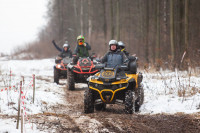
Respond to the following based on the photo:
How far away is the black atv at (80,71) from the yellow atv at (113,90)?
3822 millimetres

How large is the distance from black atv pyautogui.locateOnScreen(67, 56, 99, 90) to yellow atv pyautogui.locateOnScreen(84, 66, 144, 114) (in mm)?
3822

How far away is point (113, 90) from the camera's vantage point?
23.9 feet

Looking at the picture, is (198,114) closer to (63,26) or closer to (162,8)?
(162,8)

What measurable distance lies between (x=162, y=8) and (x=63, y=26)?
61.2 ft

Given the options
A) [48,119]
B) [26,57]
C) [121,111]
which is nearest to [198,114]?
[121,111]

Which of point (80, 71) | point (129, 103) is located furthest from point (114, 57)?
point (80, 71)

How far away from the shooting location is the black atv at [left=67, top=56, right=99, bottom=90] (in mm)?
11625

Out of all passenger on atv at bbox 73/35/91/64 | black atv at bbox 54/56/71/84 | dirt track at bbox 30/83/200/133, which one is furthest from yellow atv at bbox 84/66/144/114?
black atv at bbox 54/56/71/84

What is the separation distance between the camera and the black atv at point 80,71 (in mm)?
11625

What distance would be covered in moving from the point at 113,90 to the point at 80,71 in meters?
4.50

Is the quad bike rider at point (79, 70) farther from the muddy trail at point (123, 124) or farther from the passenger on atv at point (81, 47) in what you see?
the muddy trail at point (123, 124)

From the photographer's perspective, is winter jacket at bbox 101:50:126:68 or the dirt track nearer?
the dirt track

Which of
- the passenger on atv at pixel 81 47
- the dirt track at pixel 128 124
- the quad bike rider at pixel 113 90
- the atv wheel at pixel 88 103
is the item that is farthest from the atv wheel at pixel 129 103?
the passenger on atv at pixel 81 47

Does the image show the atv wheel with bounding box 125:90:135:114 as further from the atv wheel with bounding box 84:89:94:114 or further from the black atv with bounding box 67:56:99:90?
the black atv with bounding box 67:56:99:90
